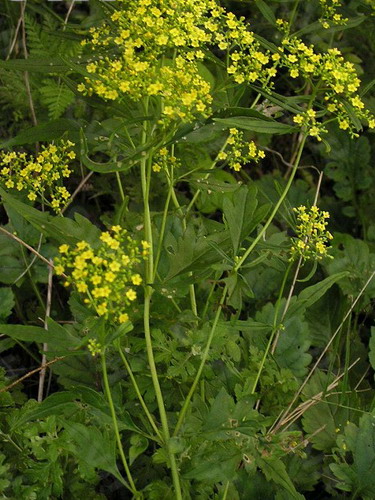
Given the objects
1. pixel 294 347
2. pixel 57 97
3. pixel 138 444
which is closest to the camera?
pixel 138 444

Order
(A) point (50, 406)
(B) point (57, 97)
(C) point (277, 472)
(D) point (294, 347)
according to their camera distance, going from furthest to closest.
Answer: (B) point (57, 97)
(D) point (294, 347)
(C) point (277, 472)
(A) point (50, 406)

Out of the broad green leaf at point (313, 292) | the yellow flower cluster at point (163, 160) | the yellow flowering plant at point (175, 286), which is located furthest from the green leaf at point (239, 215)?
the broad green leaf at point (313, 292)

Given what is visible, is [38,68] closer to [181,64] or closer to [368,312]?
[181,64]

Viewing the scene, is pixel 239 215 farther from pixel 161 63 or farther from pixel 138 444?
pixel 138 444

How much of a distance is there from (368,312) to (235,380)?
0.64 m

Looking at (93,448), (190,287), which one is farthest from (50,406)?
(190,287)

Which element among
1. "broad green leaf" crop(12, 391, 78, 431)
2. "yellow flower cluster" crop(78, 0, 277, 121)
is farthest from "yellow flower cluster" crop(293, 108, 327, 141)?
"broad green leaf" crop(12, 391, 78, 431)

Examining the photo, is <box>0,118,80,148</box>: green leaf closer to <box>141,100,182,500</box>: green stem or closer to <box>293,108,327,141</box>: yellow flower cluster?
<box>141,100,182,500</box>: green stem

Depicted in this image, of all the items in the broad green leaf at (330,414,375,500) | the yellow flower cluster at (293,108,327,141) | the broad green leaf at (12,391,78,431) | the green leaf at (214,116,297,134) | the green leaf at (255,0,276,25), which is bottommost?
the broad green leaf at (330,414,375,500)

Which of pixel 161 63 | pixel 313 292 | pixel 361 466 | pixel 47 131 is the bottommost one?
pixel 361 466

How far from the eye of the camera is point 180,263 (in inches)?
54.9

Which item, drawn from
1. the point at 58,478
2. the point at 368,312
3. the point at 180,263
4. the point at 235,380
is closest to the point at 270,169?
the point at 368,312

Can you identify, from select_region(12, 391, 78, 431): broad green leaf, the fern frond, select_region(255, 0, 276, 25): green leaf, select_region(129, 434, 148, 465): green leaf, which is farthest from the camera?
the fern frond

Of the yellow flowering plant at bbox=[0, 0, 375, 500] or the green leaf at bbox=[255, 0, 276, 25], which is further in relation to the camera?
the green leaf at bbox=[255, 0, 276, 25]
